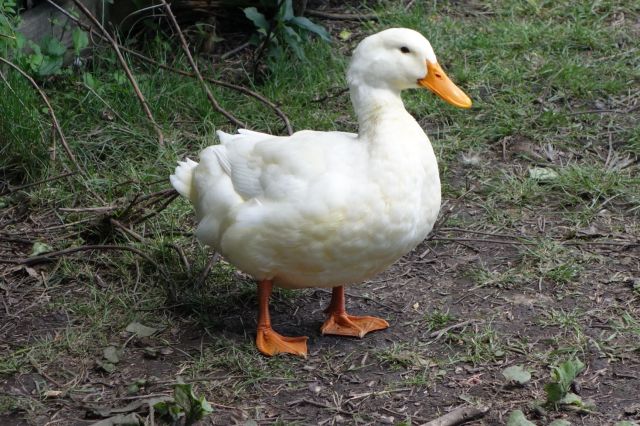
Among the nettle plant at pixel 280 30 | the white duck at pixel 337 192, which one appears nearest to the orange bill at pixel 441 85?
the white duck at pixel 337 192

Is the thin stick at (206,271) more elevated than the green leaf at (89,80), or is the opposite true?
the green leaf at (89,80)

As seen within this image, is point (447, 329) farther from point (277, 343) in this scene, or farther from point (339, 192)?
point (339, 192)

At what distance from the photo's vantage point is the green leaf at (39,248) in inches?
196

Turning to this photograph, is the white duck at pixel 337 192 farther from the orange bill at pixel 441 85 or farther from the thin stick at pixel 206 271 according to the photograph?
the thin stick at pixel 206 271

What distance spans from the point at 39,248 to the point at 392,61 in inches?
80.7

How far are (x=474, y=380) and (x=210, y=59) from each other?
342cm

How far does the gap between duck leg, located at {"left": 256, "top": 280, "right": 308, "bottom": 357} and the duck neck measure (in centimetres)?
76

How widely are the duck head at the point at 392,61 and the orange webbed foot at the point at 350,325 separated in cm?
98

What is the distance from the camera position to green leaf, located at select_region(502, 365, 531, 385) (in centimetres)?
386

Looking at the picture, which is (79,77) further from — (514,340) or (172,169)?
(514,340)

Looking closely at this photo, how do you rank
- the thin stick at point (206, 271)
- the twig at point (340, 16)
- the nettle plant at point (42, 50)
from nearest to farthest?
the thin stick at point (206, 271) → the nettle plant at point (42, 50) → the twig at point (340, 16)

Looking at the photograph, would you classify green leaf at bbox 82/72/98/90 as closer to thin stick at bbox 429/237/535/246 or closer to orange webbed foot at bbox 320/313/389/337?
thin stick at bbox 429/237/535/246

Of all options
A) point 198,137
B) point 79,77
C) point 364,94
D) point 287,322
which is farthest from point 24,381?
point 79,77

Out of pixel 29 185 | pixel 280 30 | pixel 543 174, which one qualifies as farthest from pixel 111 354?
pixel 280 30
